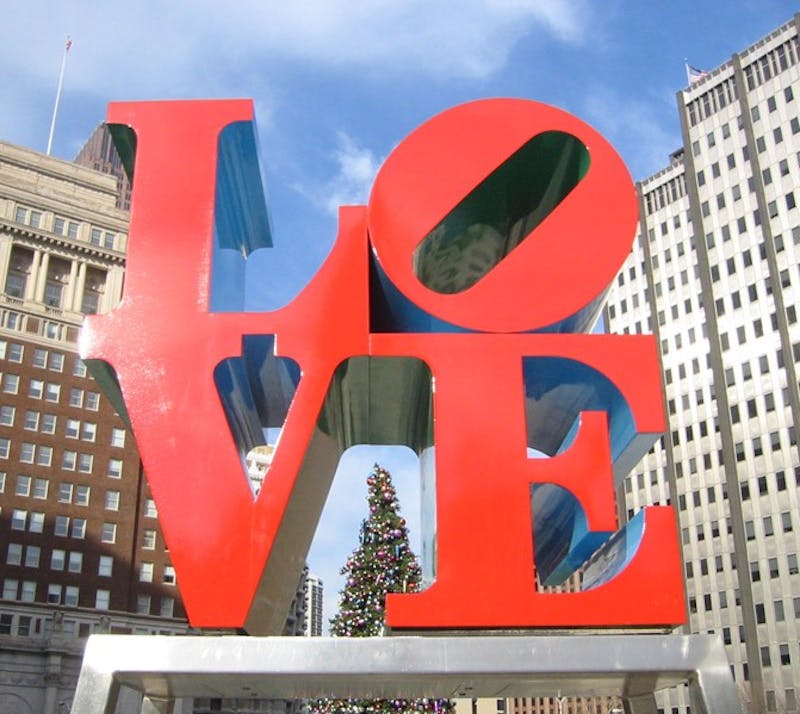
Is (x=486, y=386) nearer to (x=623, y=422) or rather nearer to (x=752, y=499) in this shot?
(x=623, y=422)

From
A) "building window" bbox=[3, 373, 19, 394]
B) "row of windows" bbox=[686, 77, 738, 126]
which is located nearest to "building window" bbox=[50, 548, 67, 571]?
"building window" bbox=[3, 373, 19, 394]

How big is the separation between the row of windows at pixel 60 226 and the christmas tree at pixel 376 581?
55293mm

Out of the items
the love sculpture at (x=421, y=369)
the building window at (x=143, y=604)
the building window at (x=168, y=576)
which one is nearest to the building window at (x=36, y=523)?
the building window at (x=143, y=604)

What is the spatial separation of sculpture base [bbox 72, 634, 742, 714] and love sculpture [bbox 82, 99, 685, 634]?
25 cm

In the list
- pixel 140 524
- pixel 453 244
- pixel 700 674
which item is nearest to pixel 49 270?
pixel 140 524

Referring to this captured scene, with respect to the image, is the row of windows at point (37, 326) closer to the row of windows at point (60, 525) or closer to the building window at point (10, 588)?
the row of windows at point (60, 525)

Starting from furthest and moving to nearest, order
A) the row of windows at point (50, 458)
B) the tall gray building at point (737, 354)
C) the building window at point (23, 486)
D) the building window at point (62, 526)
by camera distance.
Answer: the tall gray building at point (737, 354) < the row of windows at point (50, 458) < the building window at point (62, 526) < the building window at point (23, 486)

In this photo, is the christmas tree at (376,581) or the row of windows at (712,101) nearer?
the christmas tree at (376,581)

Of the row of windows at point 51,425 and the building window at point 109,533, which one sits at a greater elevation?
the row of windows at point 51,425

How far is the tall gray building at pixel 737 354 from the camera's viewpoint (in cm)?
6988

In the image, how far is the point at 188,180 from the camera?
11383 millimetres

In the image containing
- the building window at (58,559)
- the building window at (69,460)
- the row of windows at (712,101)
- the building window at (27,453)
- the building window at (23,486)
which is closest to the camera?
the building window at (58,559)

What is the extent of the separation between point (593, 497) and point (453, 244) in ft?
14.7

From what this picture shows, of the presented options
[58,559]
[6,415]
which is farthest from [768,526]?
[6,415]
